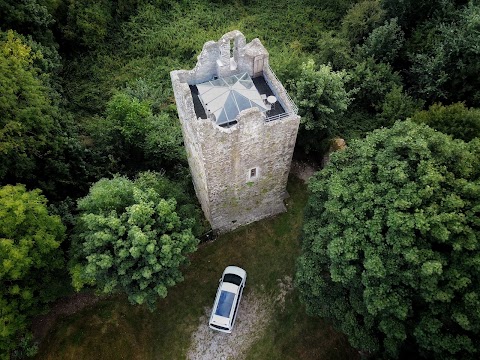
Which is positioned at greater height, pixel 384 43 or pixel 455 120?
pixel 384 43

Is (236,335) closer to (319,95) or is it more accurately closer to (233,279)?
(233,279)

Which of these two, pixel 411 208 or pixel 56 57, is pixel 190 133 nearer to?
pixel 411 208

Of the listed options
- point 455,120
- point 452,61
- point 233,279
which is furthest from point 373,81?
point 233,279

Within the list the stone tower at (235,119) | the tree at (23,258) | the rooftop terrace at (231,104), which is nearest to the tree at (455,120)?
the stone tower at (235,119)

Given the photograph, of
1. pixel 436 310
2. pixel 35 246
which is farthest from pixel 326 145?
pixel 35 246

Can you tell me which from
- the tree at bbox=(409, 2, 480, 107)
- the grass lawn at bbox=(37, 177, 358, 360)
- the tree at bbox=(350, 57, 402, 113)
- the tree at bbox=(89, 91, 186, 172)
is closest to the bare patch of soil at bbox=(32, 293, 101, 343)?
the grass lawn at bbox=(37, 177, 358, 360)
